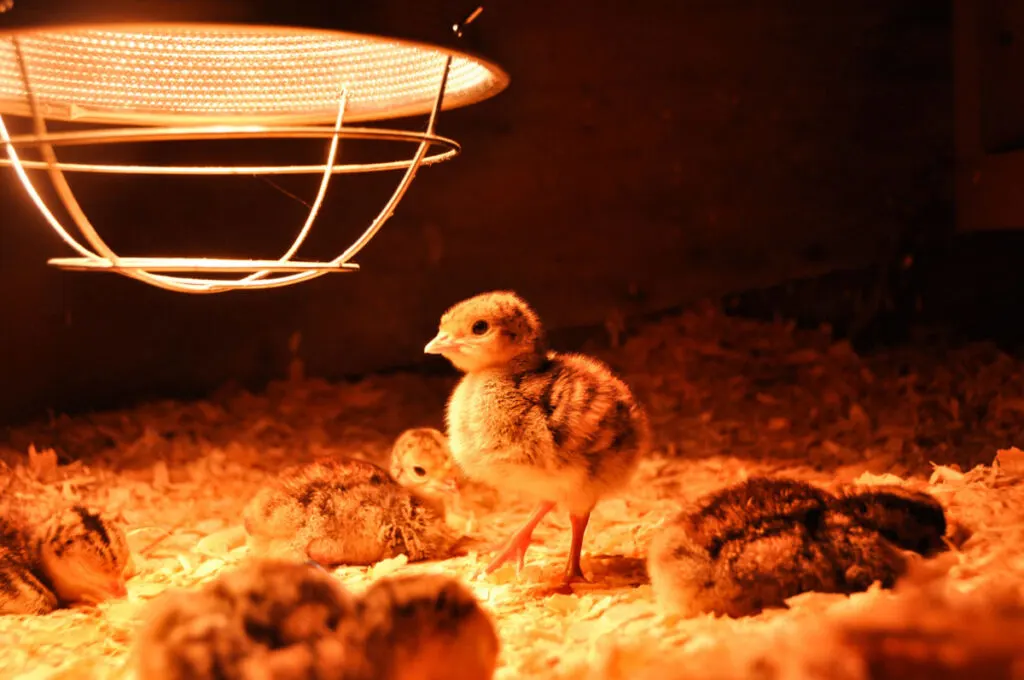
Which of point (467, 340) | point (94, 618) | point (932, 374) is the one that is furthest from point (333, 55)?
point (932, 374)

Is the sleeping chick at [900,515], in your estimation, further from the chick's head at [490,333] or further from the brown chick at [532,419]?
the chick's head at [490,333]

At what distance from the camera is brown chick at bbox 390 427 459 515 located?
301 centimetres

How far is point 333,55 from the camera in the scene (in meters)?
2.61

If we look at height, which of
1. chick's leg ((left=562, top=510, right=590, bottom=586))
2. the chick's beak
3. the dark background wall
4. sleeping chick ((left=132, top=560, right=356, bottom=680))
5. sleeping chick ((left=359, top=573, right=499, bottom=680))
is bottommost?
chick's leg ((left=562, top=510, right=590, bottom=586))

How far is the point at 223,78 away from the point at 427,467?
4.08ft

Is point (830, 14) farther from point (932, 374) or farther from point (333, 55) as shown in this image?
point (333, 55)

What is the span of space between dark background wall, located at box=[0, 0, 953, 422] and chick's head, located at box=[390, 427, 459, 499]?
1.97 metres

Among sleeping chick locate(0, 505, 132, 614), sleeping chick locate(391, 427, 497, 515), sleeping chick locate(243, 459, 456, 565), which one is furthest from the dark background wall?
sleeping chick locate(0, 505, 132, 614)

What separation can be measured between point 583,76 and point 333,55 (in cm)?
244

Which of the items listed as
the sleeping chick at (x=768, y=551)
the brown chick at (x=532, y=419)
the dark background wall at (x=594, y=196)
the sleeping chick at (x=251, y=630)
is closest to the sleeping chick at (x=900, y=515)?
the sleeping chick at (x=768, y=551)

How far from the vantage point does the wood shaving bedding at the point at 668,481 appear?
1.43 metres

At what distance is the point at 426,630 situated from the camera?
151cm

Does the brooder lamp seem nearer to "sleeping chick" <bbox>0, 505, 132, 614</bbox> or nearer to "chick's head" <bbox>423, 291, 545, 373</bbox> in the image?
"chick's head" <bbox>423, 291, 545, 373</bbox>

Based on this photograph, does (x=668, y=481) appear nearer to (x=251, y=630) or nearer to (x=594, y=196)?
(x=594, y=196)
